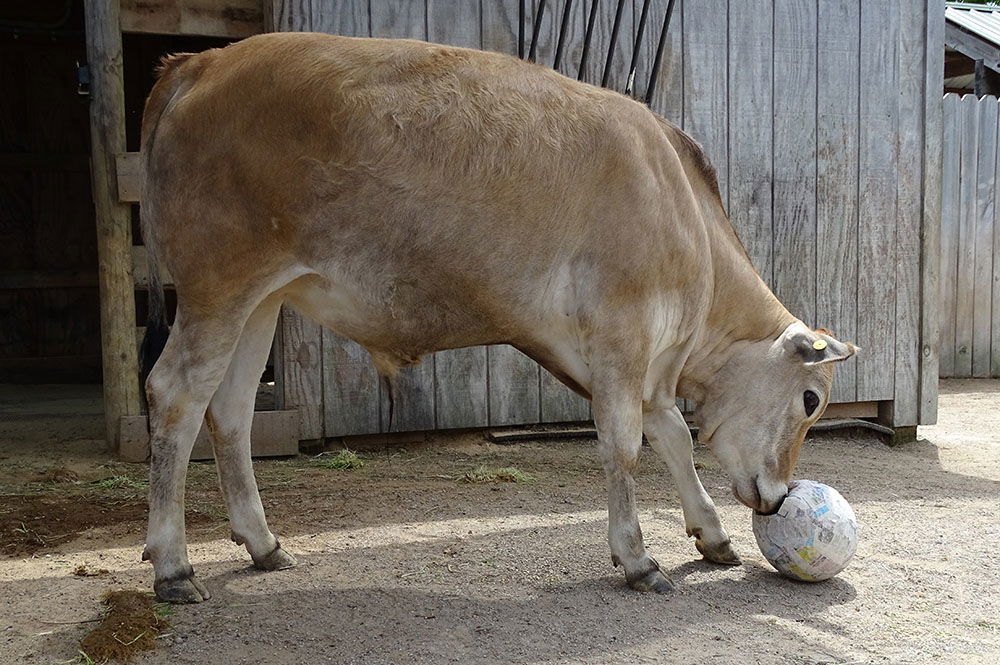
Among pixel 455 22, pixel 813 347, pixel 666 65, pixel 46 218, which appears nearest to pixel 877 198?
pixel 666 65

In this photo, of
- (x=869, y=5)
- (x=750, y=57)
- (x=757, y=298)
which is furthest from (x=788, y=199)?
(x=757, y=298)

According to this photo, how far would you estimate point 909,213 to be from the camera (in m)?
6.73

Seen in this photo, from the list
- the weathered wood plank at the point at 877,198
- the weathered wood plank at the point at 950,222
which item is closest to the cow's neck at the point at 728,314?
the weathered wood plank at the point at 877,198

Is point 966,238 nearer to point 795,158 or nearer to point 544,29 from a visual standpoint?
point 795,158

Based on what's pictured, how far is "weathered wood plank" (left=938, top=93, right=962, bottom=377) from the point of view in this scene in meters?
9.35

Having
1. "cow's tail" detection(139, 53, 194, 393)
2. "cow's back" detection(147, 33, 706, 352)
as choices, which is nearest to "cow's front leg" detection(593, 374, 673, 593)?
Result: "cow's back" detection(147, 33, 706, 352)

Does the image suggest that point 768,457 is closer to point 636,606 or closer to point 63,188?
point 636,606

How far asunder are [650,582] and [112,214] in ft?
11.6

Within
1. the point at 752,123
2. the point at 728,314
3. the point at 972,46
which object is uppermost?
the point at 972,46

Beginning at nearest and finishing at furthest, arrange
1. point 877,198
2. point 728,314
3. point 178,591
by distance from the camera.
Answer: point 178,591 < point 728,314 < point 877,198

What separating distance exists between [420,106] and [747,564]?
2156 millimetres

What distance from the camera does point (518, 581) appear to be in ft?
12.5

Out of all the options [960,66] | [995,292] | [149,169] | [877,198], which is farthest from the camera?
[960,66]

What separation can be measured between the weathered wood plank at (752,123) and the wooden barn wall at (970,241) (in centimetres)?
372
